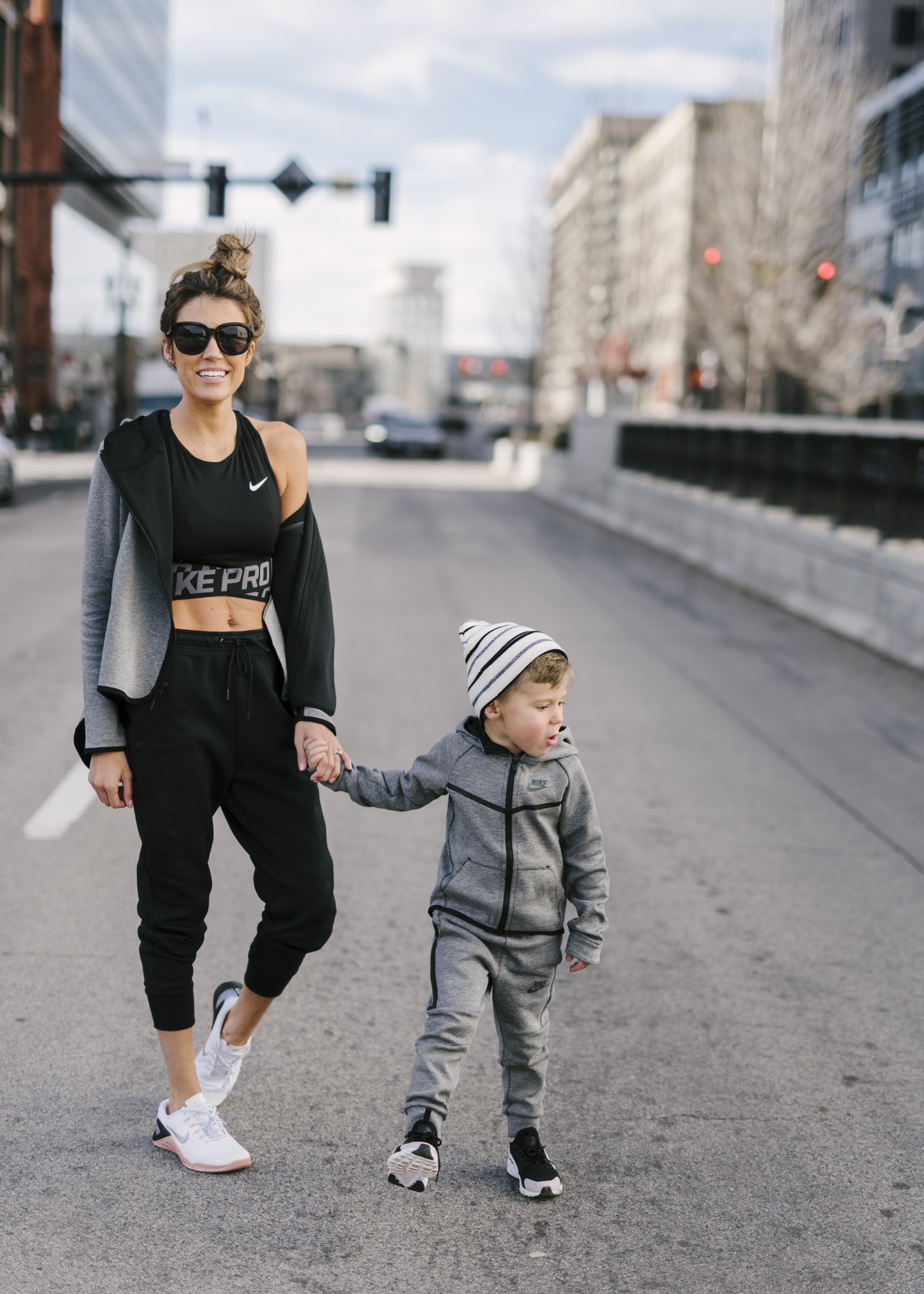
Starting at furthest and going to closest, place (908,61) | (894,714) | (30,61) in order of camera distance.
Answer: (908,61)
(30,61)
(894,714)

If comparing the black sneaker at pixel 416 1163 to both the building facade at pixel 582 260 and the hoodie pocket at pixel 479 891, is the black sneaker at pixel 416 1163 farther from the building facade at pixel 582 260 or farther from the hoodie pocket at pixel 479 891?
the building facade at pixel 582 260

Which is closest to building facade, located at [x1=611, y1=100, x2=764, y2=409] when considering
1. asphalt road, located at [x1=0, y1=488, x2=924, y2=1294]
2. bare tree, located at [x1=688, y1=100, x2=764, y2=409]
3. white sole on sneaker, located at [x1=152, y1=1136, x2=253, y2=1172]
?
bare tree, located at [x1=688, y1=100, x2=764, y2=409]

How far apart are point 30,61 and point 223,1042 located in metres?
59.0

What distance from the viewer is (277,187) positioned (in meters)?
27.3

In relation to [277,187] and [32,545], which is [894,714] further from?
[277,187]

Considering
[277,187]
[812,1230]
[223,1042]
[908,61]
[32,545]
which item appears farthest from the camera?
[908,61]

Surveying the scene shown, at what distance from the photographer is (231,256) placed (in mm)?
3105

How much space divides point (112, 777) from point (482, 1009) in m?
0.95

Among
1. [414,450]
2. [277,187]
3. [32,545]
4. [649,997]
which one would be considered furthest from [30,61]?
[649,997]

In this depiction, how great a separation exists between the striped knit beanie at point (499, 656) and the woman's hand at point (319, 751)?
12.9 inches

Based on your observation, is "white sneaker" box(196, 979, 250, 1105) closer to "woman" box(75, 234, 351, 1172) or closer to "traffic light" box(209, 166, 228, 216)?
"woman" box(75, 234, 351, 1172)

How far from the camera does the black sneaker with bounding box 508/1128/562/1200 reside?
3.06 metres

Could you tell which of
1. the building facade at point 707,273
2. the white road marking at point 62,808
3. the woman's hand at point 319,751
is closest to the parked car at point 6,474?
the building facade at point 707,273

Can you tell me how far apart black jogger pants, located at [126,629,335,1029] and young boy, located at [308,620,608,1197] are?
0.48 ft
